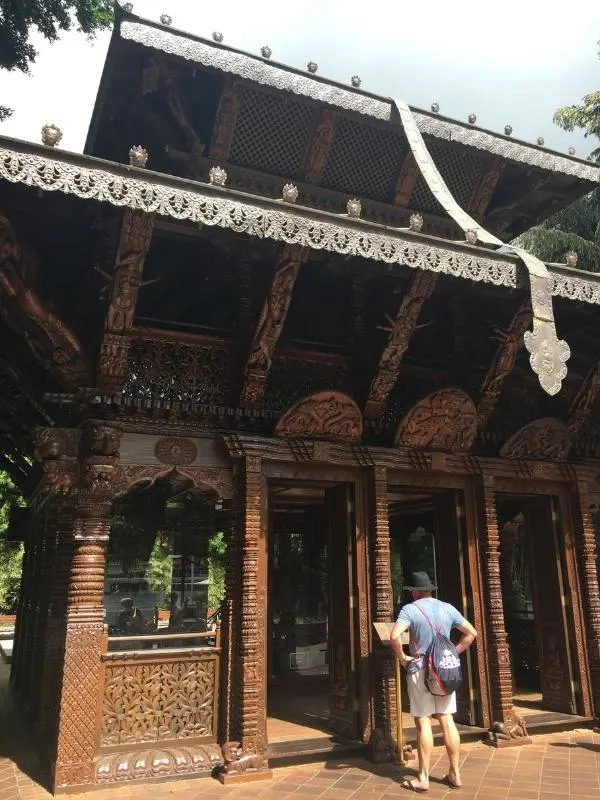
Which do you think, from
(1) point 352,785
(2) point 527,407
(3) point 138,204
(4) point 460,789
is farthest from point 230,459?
(2) point 527,407

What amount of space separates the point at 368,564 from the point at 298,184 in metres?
4.47

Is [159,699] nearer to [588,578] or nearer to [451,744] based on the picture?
[451,744]

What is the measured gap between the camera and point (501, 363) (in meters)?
6.91

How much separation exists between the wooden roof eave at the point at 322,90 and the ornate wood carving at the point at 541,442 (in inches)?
125

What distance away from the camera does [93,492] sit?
5445 mm

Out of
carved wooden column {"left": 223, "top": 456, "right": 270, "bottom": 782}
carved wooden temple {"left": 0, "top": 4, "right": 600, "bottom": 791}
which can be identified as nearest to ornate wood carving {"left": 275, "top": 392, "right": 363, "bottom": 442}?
carved wooden temple {"left": 0, "top": 4, "right": 600, "bottom": 791}

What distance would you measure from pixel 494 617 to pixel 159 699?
3.68m

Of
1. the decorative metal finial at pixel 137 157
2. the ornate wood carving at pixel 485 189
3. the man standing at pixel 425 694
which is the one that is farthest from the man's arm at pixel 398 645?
the ornate wood carving at pixel 485 189

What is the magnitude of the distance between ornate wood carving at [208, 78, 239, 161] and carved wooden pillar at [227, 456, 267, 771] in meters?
3.51

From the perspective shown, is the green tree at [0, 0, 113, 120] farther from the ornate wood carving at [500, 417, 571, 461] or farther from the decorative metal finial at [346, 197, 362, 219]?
the ornate wood carving at [500, 417, 571, 461]

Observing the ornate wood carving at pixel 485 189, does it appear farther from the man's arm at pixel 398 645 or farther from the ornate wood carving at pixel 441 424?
the man's arm at pixel 398 645

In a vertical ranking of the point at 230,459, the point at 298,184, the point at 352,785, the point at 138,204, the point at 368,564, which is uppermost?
the point at 298,184

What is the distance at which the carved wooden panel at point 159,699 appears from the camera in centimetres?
521

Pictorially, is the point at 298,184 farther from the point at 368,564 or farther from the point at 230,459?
the point at 368,564
